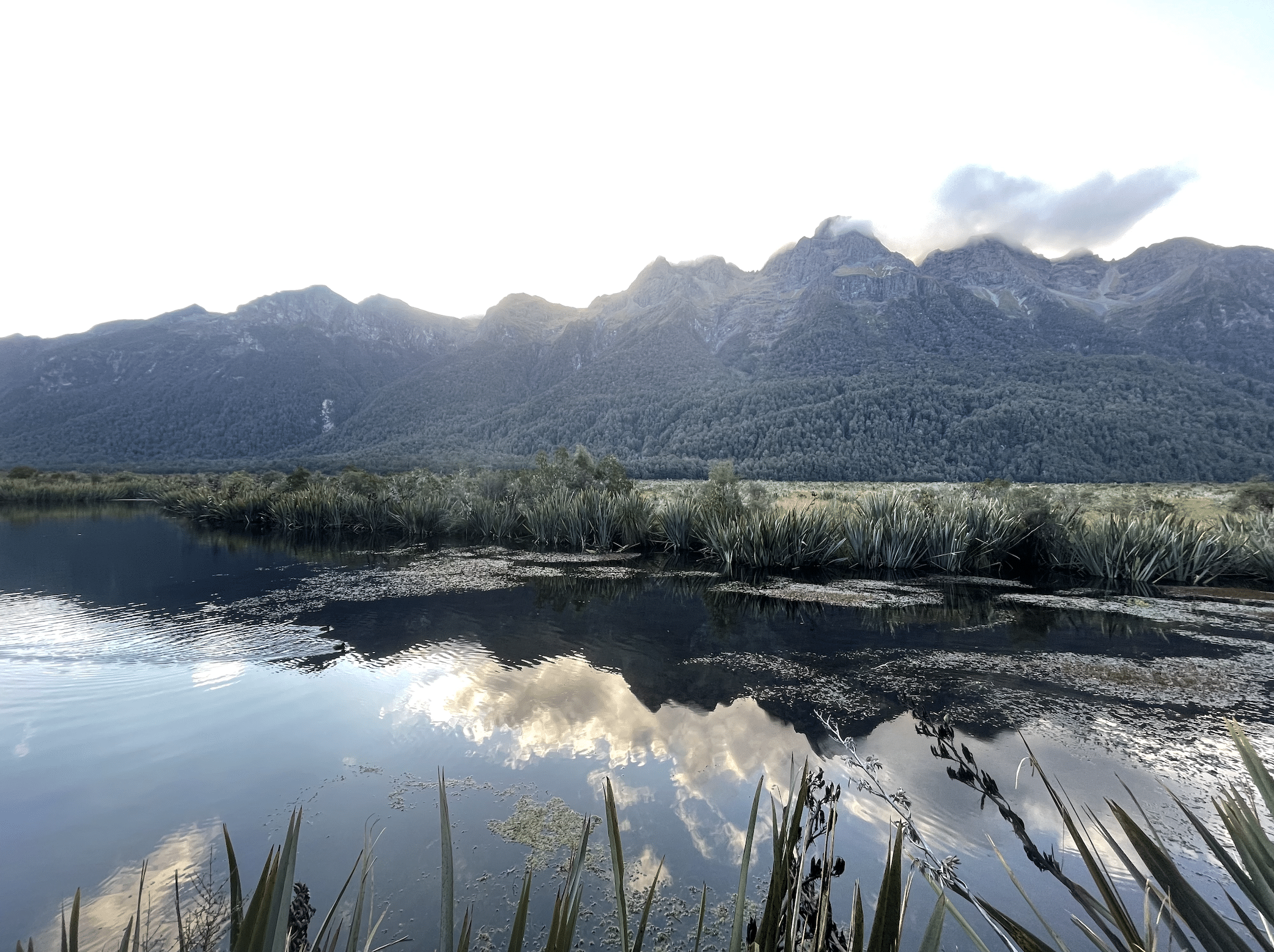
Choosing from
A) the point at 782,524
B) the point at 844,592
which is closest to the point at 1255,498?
the point at 782,524

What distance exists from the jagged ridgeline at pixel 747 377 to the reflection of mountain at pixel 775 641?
51.3m

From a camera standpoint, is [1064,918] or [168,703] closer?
[1064,918]

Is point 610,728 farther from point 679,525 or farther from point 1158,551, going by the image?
point 1158,551

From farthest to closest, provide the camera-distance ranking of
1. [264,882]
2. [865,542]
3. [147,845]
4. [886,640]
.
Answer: [865,542], [886,640], [147,845], [264,882]

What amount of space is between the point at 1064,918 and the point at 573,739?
110 inches

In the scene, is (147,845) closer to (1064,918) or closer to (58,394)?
(1064,918)

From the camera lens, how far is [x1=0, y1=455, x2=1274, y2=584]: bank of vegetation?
1018cm

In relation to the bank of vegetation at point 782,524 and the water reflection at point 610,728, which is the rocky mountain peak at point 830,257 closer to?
the bank of vegetation at point 782,524

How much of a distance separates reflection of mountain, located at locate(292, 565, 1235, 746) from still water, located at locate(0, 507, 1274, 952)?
0.14 ft

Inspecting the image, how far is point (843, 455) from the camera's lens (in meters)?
83.5

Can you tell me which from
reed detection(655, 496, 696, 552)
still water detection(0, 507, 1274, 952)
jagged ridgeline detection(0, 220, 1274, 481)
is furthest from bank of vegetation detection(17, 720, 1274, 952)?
jagged ridgeline detection(0, 220, 1274, 481)

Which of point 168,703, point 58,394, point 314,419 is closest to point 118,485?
point 168,703

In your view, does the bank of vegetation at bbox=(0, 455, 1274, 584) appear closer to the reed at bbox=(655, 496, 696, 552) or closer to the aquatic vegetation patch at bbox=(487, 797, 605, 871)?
the reed at bbox=(655, 496, 696, 552)

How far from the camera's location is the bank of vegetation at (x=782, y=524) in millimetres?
10180
